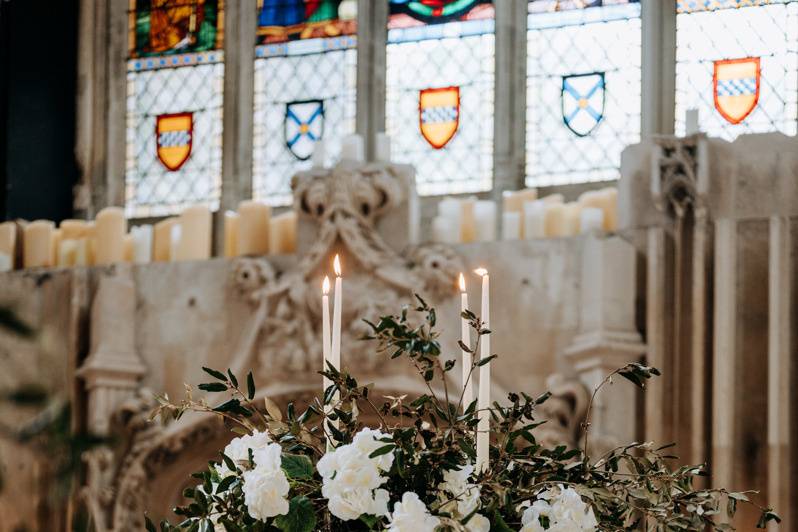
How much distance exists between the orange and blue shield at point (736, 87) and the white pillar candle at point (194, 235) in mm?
2782

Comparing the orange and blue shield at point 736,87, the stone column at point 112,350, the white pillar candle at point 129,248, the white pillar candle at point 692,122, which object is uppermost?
the orange and blue shield at point 736,87

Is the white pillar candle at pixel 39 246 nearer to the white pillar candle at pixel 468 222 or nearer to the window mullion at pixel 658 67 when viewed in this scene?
the white pillar candle at pixel 468 222

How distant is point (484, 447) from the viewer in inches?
73.8

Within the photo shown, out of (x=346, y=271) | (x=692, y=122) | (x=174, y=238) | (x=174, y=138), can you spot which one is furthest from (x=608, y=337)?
(x=174, y=138)

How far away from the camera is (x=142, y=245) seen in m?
8.19

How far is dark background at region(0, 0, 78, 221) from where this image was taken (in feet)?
30.7

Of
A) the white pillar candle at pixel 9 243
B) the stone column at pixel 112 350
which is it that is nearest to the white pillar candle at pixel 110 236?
the stone column at pixel 112 350

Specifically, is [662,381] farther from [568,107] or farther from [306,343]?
[568,107]

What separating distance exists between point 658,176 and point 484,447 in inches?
197

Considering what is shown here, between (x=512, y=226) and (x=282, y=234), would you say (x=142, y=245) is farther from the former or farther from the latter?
(x=512, y=226)

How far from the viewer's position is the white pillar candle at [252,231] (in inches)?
308

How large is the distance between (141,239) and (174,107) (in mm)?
1732

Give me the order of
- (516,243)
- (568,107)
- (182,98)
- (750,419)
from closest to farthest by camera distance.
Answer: (750,419), (516,243), (568,107), (182,98)

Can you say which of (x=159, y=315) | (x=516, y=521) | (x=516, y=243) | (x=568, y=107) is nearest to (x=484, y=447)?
(x=516, y=521)
